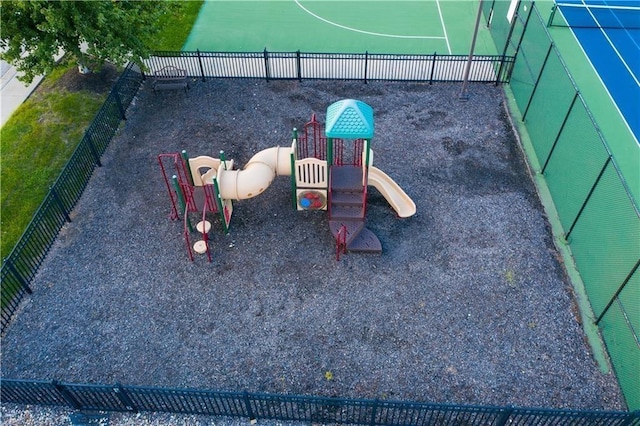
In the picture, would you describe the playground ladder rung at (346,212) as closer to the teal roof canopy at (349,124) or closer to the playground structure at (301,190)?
the playground structure at (301,190)

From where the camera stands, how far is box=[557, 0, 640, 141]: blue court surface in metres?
16.0

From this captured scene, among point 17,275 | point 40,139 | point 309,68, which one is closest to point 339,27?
point 309,68

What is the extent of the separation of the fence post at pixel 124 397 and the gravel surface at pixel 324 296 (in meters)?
0.58

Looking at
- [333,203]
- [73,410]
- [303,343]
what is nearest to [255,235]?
[333,203]

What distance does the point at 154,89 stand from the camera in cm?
1645

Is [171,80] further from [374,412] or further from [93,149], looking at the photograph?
[374,412]

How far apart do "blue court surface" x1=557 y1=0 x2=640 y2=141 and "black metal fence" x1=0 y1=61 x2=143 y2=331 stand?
15744mm

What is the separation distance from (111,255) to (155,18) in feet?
25.5

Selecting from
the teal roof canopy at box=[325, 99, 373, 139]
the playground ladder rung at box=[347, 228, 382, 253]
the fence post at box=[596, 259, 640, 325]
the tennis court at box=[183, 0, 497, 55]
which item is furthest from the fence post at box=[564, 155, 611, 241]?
the tennis court at box=[183, 0, 497, 55]

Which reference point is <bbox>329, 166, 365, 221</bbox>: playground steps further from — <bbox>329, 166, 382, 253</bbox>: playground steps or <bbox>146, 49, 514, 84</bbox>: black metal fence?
<bbox>146, 49, 514, 84</bbox>: black metal fence

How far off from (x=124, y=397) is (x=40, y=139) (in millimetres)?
9526

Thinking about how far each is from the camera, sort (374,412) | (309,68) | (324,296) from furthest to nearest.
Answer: (309,68) < (324,296) < (374,412)

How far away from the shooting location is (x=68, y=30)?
44.0ft

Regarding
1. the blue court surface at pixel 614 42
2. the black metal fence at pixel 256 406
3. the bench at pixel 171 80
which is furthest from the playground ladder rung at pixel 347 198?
the blue court surface at pixel 614 42
